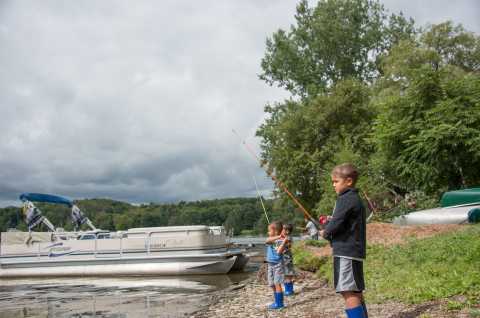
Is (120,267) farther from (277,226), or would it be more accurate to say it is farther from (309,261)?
(277,226)

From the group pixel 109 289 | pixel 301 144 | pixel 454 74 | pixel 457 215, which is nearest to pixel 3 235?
pixel 109 289

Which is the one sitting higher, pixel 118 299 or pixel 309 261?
pixel 309 261

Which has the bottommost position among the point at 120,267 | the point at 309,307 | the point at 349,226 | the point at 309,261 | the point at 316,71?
the point at 309,307

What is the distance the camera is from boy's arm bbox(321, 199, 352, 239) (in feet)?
15.7

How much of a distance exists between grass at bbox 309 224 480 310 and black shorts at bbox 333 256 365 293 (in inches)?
65.7

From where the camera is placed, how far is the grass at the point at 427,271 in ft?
Answer: 21.0

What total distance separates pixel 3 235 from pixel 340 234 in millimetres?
25214

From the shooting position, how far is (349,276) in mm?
4785

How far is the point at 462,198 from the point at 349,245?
1290 cm

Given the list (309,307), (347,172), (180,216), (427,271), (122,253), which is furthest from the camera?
(180,216)

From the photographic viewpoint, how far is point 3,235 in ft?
83.4

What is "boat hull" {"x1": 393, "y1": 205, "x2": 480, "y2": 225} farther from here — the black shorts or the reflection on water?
the black shorts

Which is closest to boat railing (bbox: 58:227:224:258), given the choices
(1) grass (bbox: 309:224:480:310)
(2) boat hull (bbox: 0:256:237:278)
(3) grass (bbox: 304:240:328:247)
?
(2) boat hull (bbox: 0:256:237:278)

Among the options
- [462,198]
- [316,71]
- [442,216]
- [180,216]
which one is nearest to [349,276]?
[442,216]
